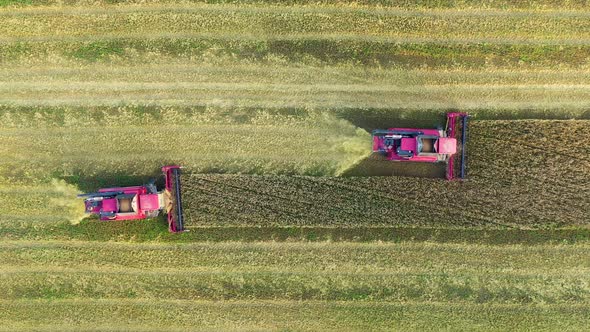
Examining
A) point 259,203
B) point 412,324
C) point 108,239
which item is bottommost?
point 412,324

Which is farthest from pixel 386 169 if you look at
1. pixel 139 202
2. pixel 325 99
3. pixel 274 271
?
pixel 139 202

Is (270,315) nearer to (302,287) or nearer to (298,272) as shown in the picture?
(302,287)

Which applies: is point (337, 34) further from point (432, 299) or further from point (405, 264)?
point (432, 299)

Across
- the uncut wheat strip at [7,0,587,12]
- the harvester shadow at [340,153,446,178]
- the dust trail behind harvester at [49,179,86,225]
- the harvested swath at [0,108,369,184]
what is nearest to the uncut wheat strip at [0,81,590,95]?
the harvested swath at [0,108,369,184]

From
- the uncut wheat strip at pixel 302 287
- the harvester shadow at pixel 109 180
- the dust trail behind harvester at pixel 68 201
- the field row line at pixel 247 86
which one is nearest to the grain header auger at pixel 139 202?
the harvester shadow at pixel 109 180

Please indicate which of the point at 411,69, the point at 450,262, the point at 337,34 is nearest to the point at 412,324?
the point at 450,262
